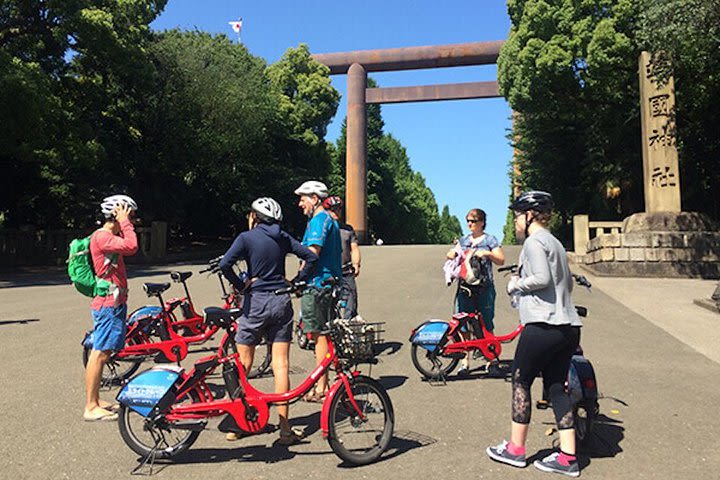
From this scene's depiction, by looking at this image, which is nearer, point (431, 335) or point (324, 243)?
point (324, 243)

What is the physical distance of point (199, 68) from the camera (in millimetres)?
28547

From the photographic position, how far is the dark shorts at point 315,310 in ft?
15.5

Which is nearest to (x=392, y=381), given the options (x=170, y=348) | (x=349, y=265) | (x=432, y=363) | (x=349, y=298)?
(x=432, y=363)

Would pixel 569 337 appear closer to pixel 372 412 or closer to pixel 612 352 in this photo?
pixel 372 412

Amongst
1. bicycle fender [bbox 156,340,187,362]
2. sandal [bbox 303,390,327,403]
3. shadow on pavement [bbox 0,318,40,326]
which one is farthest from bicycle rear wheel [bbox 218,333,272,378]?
shadow on pavement [bbox 0,318,40,326]

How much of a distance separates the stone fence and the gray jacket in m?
19.5

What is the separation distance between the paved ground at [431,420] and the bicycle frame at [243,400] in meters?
0.32

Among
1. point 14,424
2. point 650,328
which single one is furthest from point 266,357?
point 650,328

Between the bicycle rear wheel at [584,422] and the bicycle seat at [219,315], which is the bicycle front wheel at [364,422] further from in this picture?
the bicycle rear wheel at [584,422]

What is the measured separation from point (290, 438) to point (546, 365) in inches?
76.2

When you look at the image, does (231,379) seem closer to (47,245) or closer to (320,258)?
(320,258)

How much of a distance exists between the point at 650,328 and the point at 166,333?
7.51 metres

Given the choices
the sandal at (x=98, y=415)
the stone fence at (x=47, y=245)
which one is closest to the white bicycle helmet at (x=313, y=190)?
the sandal at (x=98, y=415)

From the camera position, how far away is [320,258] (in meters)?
4.97
